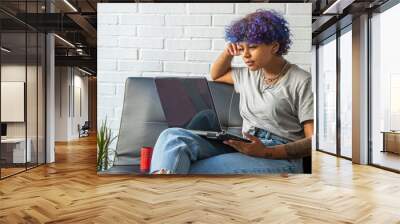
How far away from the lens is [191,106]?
198 inches

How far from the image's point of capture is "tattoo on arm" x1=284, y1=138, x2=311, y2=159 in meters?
4.97

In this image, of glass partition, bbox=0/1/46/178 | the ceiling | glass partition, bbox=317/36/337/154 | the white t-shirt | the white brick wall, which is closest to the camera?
the white t-shirt

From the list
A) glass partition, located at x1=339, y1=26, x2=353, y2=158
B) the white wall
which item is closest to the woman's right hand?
glass partition, located at x1=339, y1=26, x2=353, y2=158

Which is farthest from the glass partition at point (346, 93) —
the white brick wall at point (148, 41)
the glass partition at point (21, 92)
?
the glass partition at point (21, 92)

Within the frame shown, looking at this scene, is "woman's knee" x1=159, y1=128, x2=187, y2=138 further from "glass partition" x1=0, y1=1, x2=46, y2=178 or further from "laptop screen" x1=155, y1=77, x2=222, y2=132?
"glass partition" x1=0, y1=1, x2=46, y2=178

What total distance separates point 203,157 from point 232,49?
140 centimetres

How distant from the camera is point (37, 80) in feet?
22.5

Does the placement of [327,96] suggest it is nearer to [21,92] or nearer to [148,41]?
[148,41]

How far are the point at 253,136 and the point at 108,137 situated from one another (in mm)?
1831

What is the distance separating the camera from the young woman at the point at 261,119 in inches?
194

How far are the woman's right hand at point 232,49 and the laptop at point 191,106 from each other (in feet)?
1.51

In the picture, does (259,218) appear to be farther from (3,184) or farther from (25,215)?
(3,184)

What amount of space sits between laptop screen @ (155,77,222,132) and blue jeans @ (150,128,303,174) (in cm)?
14

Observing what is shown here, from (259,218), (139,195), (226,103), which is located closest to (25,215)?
(139,195)
